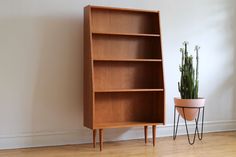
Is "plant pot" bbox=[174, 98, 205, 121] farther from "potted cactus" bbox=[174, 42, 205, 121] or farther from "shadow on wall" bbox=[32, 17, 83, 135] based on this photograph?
"shadow on wall" bbox=[32, 17, 83, 135]

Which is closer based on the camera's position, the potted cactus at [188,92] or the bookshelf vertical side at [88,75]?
the bookshelf vertical side at [88,75]

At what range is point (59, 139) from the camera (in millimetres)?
3615

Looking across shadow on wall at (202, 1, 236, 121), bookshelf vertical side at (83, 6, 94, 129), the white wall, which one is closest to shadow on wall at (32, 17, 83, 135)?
the white wall

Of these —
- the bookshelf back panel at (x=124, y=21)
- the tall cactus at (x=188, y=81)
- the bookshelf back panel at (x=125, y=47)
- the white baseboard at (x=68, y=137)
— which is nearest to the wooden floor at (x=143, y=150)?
the white baseboard at (x=68, y=137)

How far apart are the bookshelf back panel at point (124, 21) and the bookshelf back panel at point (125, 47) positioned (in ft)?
0.29

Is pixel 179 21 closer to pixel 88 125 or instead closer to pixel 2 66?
pixel 88 125

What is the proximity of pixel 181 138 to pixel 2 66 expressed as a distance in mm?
2208

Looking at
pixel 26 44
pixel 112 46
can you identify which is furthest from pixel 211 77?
pixel 26 44

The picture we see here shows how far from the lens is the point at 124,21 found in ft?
12.2

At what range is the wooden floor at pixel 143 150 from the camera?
3.23 metres

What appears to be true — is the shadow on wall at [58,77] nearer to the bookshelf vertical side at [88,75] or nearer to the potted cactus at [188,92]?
the bookshelf vertical side at [88,75]

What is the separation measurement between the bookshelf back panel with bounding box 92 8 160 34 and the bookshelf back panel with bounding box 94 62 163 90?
1.24ft

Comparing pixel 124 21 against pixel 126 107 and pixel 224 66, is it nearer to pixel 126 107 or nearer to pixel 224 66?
pixel 126 107

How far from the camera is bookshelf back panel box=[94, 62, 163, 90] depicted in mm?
3631
